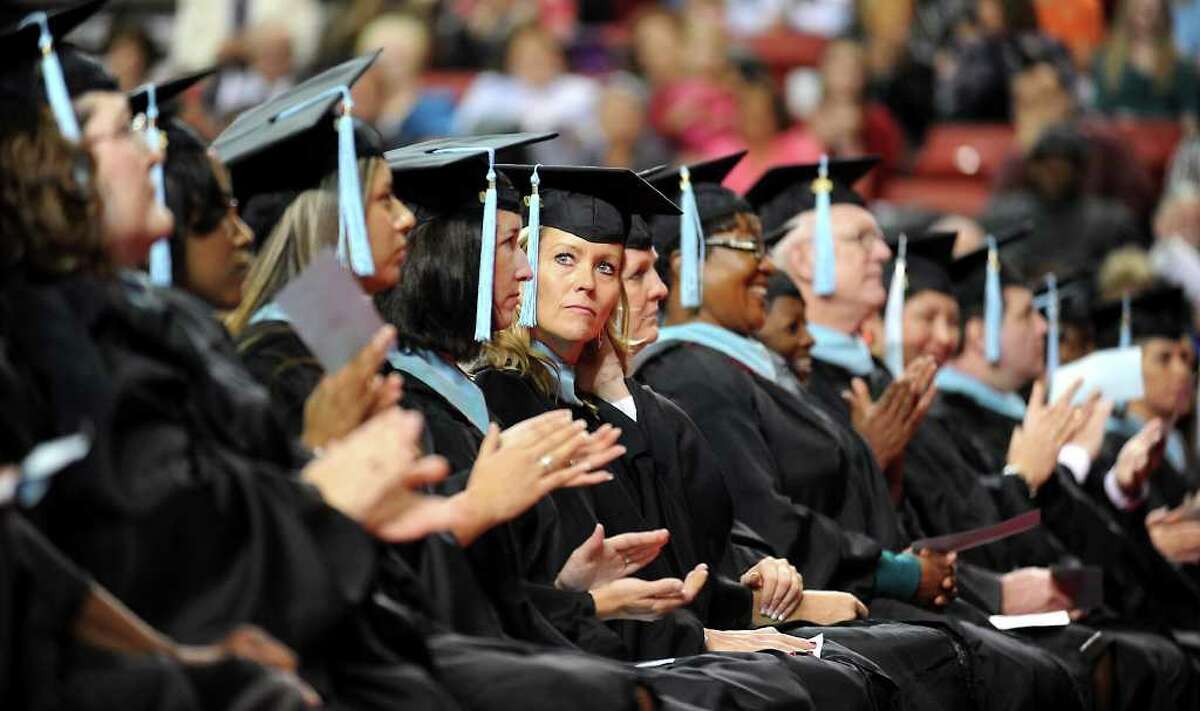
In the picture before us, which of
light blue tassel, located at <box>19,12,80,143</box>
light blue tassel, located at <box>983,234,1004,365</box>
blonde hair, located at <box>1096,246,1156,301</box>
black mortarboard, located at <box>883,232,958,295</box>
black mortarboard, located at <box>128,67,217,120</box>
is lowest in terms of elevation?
blonde hair, located at <box>1096,246,1156,301</box>

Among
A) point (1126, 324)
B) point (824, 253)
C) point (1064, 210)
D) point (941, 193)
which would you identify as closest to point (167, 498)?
point (824, 253)

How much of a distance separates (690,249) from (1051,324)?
9.08 ft

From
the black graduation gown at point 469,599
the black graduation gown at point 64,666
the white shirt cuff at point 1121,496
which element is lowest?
the white shirt cuff at point 1121,496

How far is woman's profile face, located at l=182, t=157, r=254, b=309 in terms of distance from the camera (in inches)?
166

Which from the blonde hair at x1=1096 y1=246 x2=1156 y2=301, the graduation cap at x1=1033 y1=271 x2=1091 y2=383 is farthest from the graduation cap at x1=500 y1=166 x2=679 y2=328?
the blonde hair at x1=1096 y1=246 x2=1156 y2=301

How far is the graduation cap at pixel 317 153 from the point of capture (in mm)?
4391

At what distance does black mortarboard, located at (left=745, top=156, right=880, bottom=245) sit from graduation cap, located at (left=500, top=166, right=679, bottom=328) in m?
1.78

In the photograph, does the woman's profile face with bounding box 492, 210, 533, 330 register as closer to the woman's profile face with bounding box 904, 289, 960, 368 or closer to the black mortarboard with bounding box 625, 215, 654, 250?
the black mortarboard with bounding box 625, 215, 654, 250

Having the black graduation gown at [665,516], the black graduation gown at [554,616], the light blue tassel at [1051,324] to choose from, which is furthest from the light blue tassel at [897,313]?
the black graduation gown at [554,616]

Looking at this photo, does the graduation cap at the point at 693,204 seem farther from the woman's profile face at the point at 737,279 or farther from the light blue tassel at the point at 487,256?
the light blue tassel at the point at 487,256

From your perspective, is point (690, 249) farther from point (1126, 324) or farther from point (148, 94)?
point (1126, 324)

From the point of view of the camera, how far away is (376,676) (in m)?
3.76

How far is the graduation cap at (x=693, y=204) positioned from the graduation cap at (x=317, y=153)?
155cm

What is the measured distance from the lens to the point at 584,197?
5328 mm
